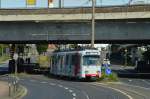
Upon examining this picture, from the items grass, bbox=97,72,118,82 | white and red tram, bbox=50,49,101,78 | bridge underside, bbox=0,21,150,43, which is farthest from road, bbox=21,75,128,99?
bridge underside, bbox=0,21,150,43

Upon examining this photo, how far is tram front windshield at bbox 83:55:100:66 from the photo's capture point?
49.9 m

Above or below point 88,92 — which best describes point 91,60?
above

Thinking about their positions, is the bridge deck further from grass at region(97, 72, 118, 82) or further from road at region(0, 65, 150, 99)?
road at region(0, 65, 150, 99)

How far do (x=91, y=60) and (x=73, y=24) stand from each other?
419 inches

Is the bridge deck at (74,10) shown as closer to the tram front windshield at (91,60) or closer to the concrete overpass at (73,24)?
the concrete overpass at (73,24)

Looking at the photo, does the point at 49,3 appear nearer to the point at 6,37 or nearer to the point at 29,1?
the point at 29,1

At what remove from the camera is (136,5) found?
5719 centimetres

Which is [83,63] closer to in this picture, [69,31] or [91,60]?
[91,60]

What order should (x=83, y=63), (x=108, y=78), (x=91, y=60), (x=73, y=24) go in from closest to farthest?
(x=83, y=63), (x=91, y=60), (x=108, y=78), (x=73, y=24)

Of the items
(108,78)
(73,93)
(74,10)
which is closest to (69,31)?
(74,10)

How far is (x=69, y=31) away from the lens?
197 feet

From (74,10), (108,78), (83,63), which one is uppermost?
(74,10)

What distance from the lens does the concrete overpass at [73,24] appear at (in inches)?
2240

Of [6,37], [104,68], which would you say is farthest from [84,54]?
[6,37]
